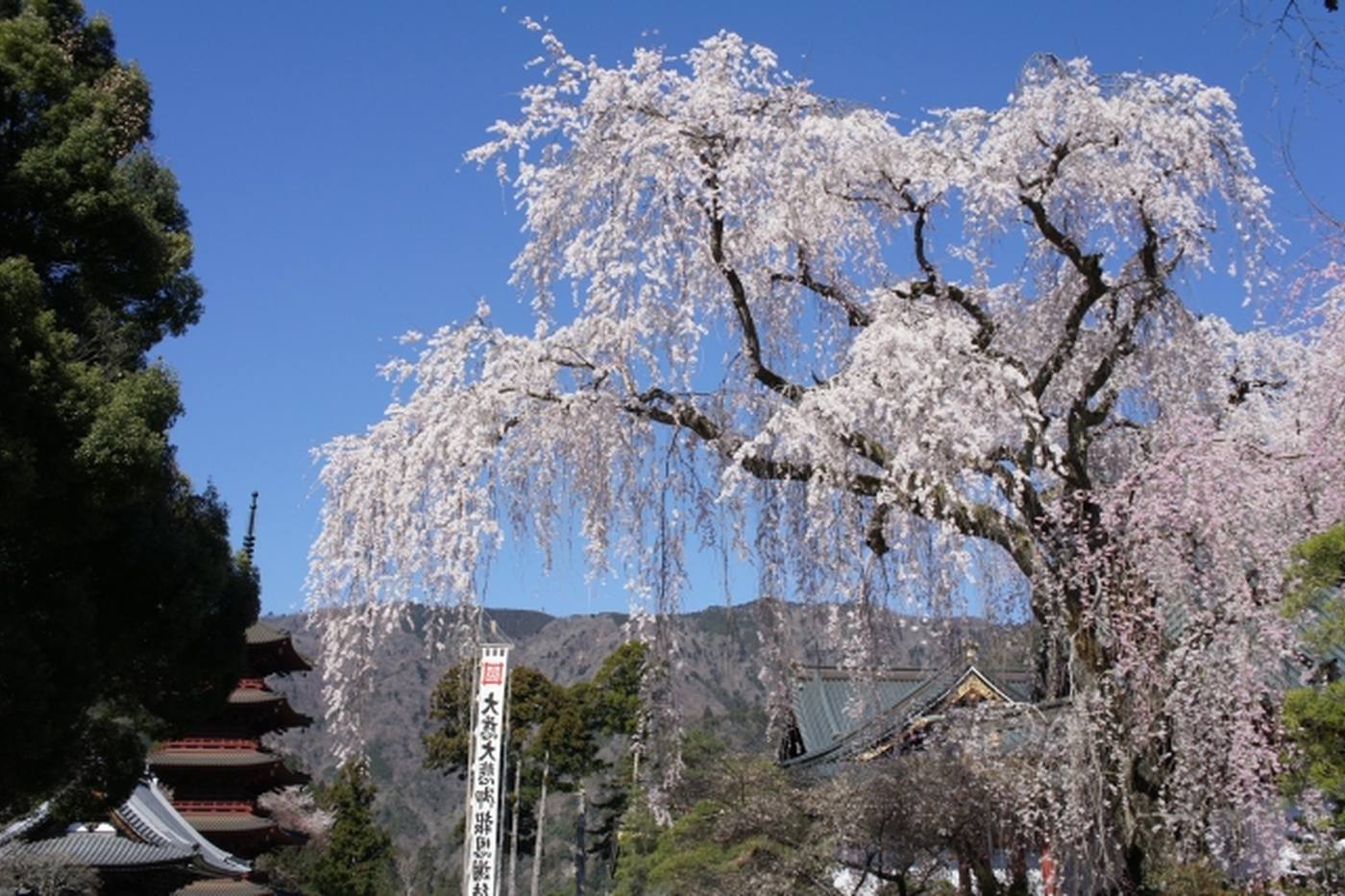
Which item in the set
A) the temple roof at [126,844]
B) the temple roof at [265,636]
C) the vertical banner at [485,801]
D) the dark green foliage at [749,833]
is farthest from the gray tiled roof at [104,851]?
the vertical banner at [485,801]

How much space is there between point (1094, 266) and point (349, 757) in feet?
15.8

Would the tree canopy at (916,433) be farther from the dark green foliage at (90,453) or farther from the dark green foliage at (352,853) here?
the dark green foliage at (352,853)

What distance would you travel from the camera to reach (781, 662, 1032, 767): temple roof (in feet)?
25.2

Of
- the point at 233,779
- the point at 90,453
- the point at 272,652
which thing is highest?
the point at 90,453

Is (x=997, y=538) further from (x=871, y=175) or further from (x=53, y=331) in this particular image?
(x=53, y=331)

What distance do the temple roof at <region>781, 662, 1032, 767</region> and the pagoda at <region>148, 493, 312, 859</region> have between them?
10511 millimetres

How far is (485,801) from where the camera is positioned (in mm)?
9961

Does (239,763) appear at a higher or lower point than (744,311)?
lower

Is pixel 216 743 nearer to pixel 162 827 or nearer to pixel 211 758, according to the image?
pixel 211 758

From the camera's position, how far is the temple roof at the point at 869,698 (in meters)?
7.68

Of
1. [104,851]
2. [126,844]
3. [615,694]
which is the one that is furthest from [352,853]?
[104,851]

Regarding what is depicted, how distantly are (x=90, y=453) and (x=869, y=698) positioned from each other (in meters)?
5.30

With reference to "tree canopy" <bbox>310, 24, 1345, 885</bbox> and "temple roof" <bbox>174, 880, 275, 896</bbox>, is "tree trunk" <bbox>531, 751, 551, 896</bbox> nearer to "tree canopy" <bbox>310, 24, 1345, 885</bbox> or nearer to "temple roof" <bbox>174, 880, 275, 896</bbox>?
"temple roof" <bbox>174, 880, 275, 896</bbox>

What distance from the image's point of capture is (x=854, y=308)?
23.9 ft
